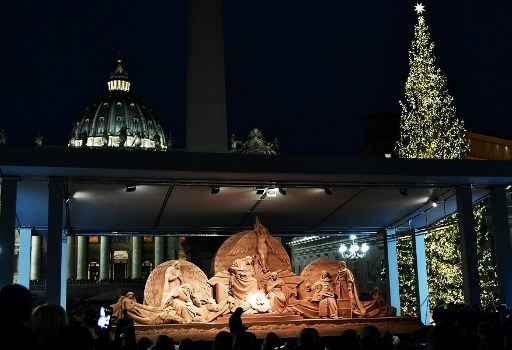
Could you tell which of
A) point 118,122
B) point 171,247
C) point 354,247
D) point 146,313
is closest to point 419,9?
point 354,247

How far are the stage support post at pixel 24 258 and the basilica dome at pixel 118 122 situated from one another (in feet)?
286

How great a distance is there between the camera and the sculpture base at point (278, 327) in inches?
572

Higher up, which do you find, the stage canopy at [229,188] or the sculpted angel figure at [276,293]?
the stage canopy at [229,188]

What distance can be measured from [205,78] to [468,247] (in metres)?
8.09

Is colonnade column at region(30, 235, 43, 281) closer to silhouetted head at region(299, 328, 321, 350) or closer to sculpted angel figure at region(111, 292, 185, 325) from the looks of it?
sculpted angel figure at region(111, 292, 185, 325)

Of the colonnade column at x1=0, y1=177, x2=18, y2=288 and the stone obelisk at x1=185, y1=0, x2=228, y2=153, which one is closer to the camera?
the colonnade column at x1=0, y1=177, x2=18, y2=288

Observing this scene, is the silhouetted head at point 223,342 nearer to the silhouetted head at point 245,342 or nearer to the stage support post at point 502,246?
the silhouetted head at point 245,342

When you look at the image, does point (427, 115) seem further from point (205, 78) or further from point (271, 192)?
point (271, 192)

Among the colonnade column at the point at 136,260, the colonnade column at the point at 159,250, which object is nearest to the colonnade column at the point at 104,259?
the colonnade column at the point at 136,260

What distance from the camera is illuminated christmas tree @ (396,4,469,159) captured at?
3045 centimetres

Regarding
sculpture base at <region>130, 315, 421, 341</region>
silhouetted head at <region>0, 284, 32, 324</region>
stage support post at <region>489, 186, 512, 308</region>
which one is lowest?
sculpture base at <region>130, 315, 421, 341</region>

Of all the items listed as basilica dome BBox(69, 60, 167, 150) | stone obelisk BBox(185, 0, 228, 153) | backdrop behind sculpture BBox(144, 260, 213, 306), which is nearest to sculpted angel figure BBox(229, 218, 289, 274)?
backdrop behind sculpture BBox(144, 260, 213, 306)

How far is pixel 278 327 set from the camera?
50.3ft

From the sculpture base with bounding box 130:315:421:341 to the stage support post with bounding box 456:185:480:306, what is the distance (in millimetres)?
1787
